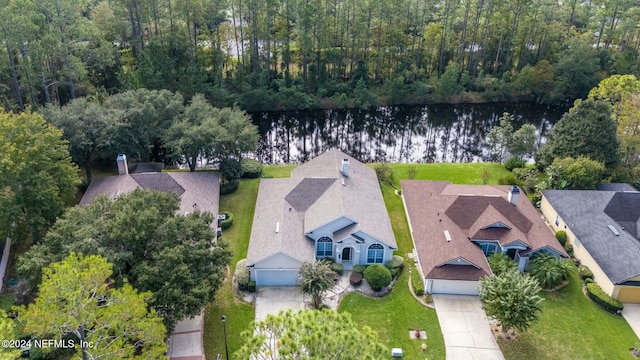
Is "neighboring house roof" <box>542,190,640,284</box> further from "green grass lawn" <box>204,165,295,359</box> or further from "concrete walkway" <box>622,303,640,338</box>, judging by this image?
"green grass lawn" <box>204,165,295,359</box>

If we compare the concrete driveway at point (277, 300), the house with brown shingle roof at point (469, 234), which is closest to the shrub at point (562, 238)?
the house with brown shingle roof at point (469, 234)

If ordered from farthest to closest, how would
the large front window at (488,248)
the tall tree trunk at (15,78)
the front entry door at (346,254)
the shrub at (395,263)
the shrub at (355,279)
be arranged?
the tall tree trunk at (15,78), the large front window at (488,248), the front entry door at (346,254), the shrub at (395,263), the shrub at (355,279)

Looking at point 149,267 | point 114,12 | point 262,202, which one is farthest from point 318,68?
point 149,267

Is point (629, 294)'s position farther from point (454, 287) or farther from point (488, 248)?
point (454, 287)

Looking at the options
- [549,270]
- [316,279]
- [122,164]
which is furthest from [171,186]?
[549,270]

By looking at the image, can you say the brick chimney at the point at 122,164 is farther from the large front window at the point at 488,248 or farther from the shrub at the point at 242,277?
the large front window at the point at 488,248

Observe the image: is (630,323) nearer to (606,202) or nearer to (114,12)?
(606,202)

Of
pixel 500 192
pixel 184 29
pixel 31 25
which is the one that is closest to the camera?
pixel 500 192
